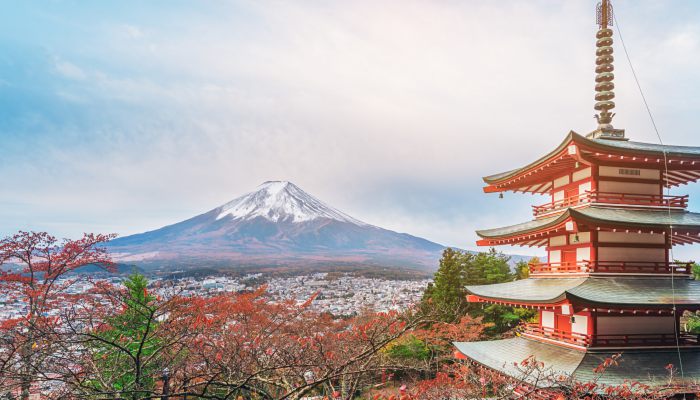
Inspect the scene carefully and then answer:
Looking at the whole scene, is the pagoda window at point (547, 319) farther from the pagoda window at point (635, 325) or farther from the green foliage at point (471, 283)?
the green foliage at point (471, 283)

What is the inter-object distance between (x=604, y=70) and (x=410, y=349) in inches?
519

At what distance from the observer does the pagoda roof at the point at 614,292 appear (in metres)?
8.68

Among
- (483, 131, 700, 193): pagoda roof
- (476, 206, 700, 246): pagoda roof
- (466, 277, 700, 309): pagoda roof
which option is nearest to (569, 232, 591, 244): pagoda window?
(476, 206, 700, 246): pagoda roof

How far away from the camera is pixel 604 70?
11875mm

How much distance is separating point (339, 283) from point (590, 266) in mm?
32958

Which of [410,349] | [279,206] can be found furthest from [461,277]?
[279,206]

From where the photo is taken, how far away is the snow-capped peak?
256 feet

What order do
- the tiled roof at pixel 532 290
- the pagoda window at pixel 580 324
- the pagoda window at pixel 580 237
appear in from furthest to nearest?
the pagoda window at pixel 580 237 → the tiled roof at pixel 532 290 → the pagoda window at pixel 580 324

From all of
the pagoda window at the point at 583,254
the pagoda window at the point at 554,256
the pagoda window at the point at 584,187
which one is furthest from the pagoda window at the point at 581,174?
the pagoda window at the point at 554,256

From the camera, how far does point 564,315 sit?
10594 mm

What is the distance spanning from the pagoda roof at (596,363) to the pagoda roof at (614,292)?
4.22ft

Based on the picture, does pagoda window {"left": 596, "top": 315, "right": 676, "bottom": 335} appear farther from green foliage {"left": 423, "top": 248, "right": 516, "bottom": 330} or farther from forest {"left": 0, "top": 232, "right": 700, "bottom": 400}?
green foliage {"left": 423, "top": 248, "right": 516, "bottom": 330}

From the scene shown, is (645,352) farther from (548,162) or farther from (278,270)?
(278,270)

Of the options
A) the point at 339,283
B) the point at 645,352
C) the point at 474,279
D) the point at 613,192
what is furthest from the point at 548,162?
the point at 339,283
